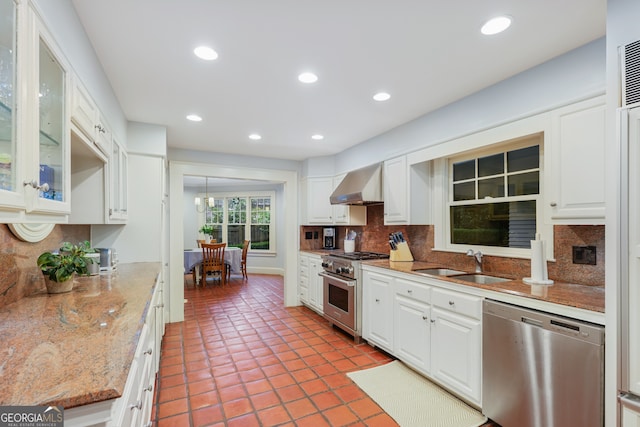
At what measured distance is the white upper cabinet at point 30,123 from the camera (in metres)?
0.92

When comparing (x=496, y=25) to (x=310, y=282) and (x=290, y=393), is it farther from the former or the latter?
(x=310, y=282)

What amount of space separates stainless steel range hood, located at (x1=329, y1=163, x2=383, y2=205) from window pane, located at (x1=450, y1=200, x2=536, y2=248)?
0.89 m

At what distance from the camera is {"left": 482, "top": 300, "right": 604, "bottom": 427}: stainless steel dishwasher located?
1.55 meters

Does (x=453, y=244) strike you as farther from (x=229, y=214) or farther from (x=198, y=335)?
(x=229, y=214)

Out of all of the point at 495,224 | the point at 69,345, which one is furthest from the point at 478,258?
the point at 69,345

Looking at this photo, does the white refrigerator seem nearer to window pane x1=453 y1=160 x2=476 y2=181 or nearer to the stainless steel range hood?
window pane x1=453 y1=160 x2=476 y2=181

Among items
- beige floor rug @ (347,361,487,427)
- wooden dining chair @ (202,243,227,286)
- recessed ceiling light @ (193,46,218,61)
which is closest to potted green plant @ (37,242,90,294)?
recessed ceiling light @ (193,46,218,61)

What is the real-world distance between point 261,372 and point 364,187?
2.24 meters

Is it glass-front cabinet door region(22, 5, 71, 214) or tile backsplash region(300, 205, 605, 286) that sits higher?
glass-front cabinet door region(22, 5, 71, 214)

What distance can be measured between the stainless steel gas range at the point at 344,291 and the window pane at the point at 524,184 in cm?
164

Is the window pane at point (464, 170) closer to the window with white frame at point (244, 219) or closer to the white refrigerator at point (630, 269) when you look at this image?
the white refrigerator at point (630, 269)

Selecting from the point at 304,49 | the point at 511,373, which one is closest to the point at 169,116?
the point at 304,49

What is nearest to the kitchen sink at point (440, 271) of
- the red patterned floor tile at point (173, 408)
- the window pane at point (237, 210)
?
the red patterned floor tile at point (173, 408)

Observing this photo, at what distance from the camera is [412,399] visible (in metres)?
2.34
